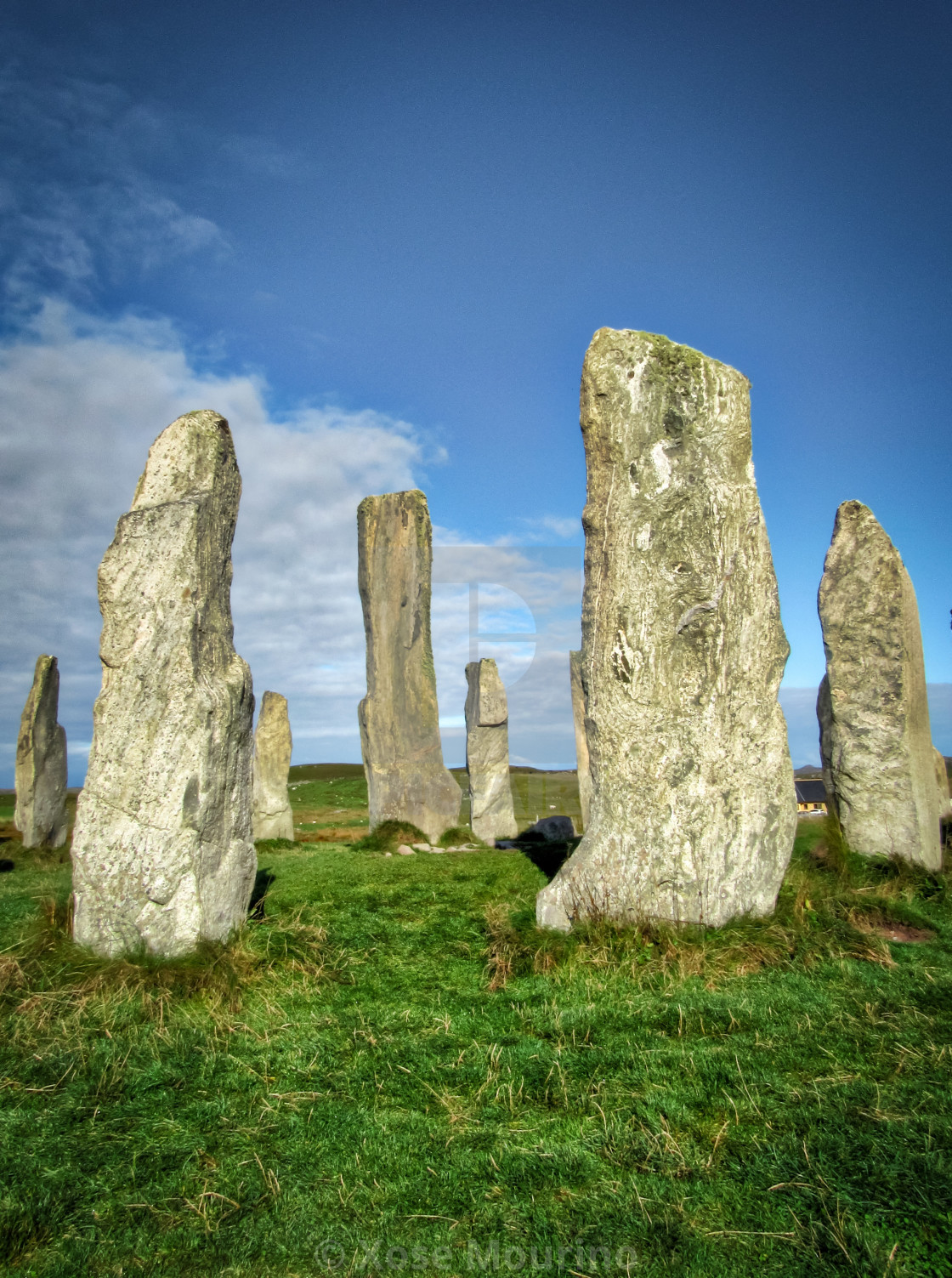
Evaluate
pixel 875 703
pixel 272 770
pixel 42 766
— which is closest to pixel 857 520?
pixel 875 703

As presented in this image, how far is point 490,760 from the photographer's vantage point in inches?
580

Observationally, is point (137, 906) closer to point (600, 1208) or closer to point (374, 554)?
point (600, 1208)

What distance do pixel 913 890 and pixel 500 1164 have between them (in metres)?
5.80

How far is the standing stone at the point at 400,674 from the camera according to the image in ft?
40.4

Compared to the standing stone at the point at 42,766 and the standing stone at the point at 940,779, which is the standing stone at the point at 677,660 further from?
the standing stone at the point at 42,766

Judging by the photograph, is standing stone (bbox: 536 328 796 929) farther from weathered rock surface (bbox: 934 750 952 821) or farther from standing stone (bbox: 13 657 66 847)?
standing stone (bbox: 13 657 66 847)

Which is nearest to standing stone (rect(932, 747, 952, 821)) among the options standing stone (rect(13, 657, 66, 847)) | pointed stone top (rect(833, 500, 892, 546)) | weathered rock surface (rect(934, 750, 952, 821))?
weathered rock surface (rect(934, 750, 952, 821))

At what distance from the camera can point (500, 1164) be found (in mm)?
2990

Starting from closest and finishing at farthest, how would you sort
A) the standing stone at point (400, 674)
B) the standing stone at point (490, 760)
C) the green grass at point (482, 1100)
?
the green grass at point (482, 1100), the standing stone at point (400, 674), the standing stone at point (490, 760)

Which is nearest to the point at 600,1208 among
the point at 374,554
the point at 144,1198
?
the point at 144,1198

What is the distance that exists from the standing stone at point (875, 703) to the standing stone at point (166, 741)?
611 centimetres

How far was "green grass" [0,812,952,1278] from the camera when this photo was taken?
258cm

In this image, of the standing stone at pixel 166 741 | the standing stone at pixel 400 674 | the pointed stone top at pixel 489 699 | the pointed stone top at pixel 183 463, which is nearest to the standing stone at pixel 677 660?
the standing stone at pixel 166 741

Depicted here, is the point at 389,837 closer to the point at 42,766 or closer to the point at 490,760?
the point at 490,760
